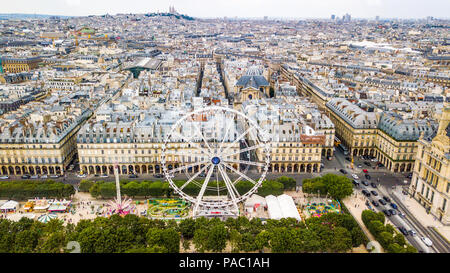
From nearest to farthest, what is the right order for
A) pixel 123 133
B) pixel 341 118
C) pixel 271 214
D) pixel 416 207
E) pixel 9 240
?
pixel 9 240, pixel 271 214, pixel 416 207, pixel 123 133, pixel 341 118

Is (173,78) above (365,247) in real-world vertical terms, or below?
above

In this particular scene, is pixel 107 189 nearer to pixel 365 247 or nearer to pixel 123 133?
pixel 123 133

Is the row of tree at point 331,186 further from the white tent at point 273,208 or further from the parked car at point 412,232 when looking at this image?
the parked car at point 412,232

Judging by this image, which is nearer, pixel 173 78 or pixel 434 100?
pixel 434 100

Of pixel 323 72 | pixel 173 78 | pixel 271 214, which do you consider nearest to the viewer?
pixel 271 214

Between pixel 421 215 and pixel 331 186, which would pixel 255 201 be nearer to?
pixel 331 186

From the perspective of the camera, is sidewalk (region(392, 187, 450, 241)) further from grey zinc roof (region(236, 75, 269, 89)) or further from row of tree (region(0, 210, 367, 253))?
grey zinc roof (region(236, 75, 269, 89))

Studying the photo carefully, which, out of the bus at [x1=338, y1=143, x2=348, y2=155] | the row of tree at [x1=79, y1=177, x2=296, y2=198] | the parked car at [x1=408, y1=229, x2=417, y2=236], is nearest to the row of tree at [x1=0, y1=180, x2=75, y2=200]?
the row of tree at [x1=79, y1=177, x2=296, y2=198]

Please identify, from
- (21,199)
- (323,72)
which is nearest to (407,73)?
(323,72)
